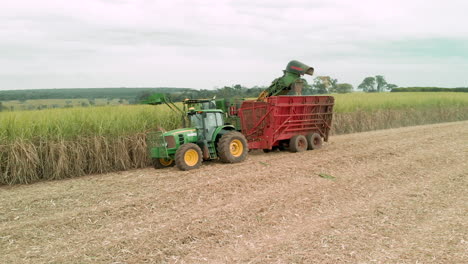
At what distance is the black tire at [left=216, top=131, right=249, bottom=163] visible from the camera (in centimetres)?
930

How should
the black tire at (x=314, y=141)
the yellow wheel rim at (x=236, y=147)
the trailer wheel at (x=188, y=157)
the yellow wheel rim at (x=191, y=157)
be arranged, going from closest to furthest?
the trailer wheel at (x=188, y=157), the yellow wheel rim at (x=191, y=157), the yellow wheel rim at (x=236, y=147), the black tire at (x=314, y=141)

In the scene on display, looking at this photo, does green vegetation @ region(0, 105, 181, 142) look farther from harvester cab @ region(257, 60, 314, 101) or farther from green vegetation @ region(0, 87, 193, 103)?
harvester cab @ region(257, 60, 314, 101)

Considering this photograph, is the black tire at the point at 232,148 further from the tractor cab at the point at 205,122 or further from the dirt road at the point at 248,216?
the dirt road at the point at 248,216

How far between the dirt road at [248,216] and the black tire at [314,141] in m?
2.61

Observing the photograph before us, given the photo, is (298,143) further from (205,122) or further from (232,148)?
(205,122)

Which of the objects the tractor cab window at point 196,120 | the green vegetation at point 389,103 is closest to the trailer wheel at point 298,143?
the tractor cab window at point 196,120

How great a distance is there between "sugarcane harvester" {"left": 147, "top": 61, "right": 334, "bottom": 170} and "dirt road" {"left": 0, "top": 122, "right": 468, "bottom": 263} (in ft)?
2.03

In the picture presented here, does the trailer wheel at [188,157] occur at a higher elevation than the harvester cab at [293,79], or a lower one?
lower

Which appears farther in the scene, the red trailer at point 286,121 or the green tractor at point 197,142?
the red trailer at point 286,121

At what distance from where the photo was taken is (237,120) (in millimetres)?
11219

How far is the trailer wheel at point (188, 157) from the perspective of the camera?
28.1 feet

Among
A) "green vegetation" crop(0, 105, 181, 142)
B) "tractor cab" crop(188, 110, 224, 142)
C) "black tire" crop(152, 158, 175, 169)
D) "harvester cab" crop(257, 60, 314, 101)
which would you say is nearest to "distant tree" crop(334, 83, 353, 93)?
"harvester cab" crop(257, 60, 314, 101)

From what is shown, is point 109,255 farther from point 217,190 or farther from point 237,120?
point 237,120

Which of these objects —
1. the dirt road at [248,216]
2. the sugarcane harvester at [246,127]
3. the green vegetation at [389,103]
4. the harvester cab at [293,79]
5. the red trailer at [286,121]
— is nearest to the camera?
the dirt road at [248,216]
